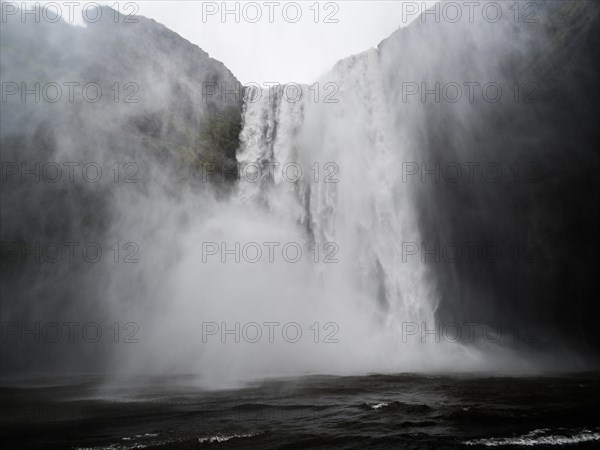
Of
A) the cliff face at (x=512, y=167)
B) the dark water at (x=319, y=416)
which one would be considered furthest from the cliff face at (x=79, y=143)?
the cliff face at (x=512, y=167)

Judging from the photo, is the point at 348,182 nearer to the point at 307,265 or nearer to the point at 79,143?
the point at 307,265

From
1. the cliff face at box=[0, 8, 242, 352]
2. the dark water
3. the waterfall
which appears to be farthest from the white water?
the dark water

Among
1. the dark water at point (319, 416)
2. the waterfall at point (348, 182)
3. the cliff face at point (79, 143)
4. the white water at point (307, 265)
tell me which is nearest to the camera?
the dark water at point (319, 416)

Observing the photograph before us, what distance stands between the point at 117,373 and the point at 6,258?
411 inches

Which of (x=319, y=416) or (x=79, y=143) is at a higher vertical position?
(x=79, y=143)

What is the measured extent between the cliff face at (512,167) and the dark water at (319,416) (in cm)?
1160

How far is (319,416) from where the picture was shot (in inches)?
329

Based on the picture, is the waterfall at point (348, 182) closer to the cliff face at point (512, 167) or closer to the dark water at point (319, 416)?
the cliff face at point (512, 167)

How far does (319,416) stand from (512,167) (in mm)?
19444

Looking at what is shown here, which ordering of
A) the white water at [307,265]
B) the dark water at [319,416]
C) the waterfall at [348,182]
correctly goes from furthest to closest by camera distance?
1. the waterfall at [348,182]
2. the white water at [307,265]
3. the dark water at [319,416]

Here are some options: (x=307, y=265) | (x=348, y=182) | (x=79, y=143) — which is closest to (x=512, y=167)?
(x=348, y=182)

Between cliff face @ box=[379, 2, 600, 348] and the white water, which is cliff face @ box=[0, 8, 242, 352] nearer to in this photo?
the white water

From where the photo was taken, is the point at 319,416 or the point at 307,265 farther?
the point at 307,265

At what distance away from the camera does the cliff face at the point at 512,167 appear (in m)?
21.8
